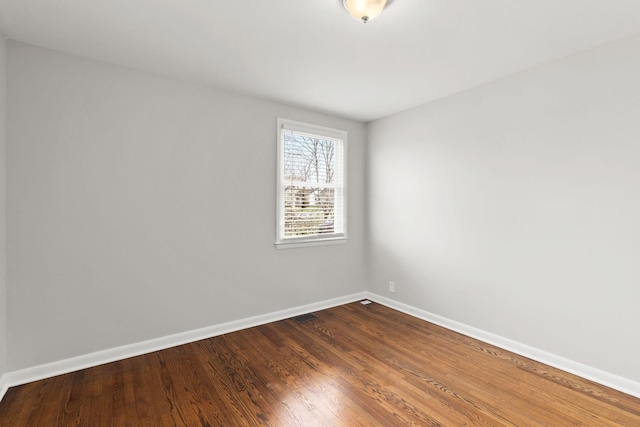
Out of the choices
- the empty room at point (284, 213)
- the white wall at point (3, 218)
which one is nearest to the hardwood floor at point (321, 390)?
the empty room at point (284, 213)

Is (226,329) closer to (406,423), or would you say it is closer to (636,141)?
(406,423)

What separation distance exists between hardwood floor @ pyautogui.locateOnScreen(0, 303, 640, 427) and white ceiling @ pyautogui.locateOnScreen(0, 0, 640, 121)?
97.6 inches

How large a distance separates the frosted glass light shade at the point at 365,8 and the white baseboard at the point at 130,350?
9.54 ft

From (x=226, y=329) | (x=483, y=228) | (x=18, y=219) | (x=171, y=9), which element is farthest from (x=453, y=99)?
(x=18, y=219)

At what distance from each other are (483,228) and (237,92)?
282cm

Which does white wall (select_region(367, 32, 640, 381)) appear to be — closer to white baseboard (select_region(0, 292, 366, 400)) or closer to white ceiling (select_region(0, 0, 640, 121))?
white ceiling (select_region(0, 0, 640, 121))

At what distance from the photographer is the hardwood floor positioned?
186 centimetres

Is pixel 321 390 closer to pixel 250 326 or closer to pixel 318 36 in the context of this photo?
pixel 250 326

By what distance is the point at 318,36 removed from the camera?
2.15 meters

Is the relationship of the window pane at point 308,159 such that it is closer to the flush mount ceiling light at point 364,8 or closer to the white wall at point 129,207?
the white wall at point 129,207

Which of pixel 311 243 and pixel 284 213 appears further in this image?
pixel 311 243

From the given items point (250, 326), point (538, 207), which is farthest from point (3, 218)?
point (538, 207)

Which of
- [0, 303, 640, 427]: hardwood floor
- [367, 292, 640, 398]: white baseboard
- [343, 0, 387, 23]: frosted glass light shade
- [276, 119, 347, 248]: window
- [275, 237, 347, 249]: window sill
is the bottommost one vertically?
[0, 303, 640, 427]: hardwood floor

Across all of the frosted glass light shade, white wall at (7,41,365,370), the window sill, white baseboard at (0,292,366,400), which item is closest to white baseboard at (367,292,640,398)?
the window sill
